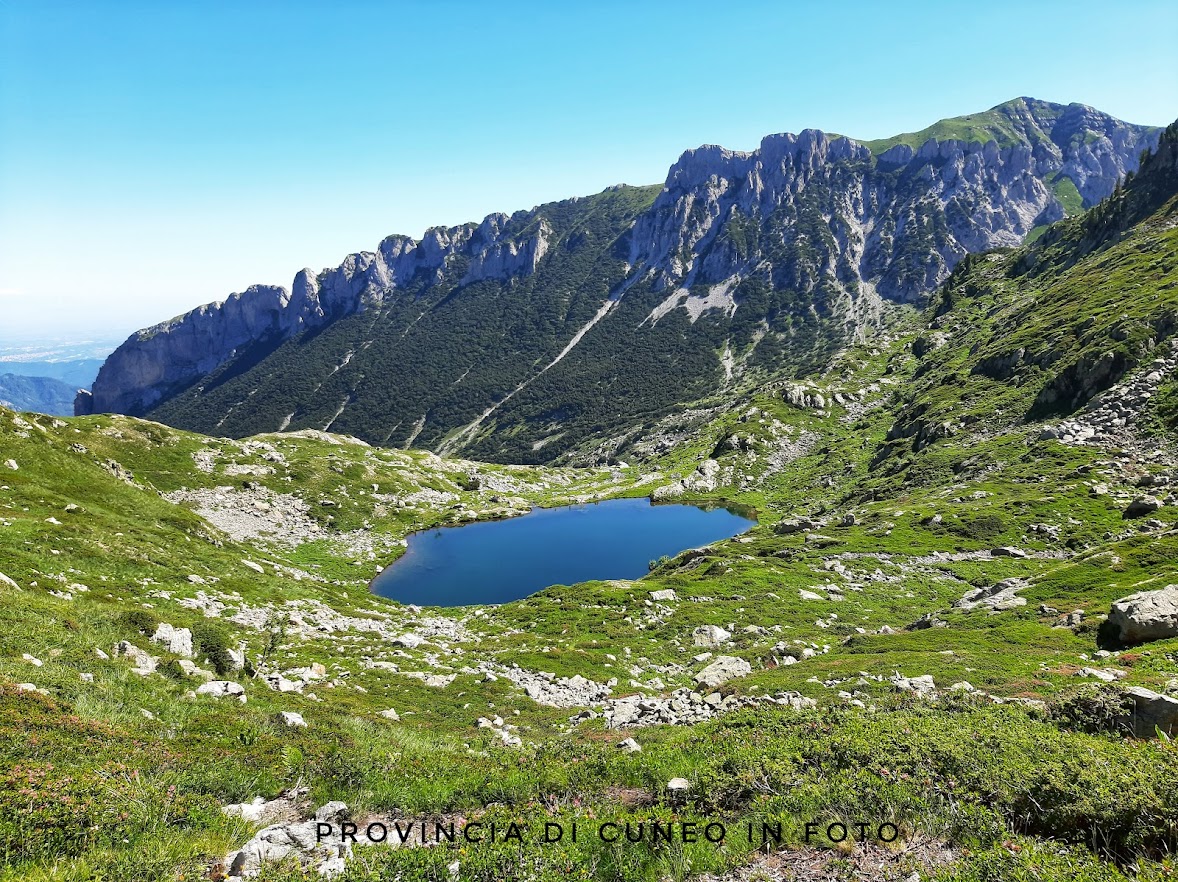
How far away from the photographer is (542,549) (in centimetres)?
10581

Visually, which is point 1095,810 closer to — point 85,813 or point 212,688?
point 85,813

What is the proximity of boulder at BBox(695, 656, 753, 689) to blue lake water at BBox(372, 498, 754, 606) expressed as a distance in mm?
49962

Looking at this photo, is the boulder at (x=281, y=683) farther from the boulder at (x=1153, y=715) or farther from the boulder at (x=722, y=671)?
the boulder at (x=1153, y=715)

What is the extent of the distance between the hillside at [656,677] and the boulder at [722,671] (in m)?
0.25

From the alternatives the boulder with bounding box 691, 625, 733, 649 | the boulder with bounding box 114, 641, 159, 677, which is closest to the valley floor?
the boulder with bounding box 691, 625, 733, 649

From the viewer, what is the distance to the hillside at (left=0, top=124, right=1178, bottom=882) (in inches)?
368

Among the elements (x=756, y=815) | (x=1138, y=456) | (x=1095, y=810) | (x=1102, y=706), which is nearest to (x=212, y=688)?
(x=756, y=815)

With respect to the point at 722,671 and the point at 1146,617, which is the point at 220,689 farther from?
the point at 1146,617

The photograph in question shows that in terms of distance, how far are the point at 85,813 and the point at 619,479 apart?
165 meters

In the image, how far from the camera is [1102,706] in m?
14.4

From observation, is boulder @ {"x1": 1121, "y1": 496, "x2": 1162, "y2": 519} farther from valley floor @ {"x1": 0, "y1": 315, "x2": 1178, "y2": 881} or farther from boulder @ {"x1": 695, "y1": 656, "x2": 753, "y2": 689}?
boulder @ {"x1": 695, "y1": 656, "x2": 753, "y2": 689}

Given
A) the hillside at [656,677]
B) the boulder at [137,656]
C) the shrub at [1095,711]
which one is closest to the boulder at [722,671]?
the hillside at [656,677]

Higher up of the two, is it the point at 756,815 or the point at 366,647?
the point at 756,815

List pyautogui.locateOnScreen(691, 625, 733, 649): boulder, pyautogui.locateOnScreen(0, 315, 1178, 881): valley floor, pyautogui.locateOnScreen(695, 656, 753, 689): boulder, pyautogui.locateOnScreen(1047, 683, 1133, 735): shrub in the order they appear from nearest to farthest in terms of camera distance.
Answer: pyautogui.locateOnScreen(0, 315, 1178, 881): valley floor < pyautogui.locateOnScreen(1047, 683, 1133, 735): shrub < pyautogui.locateOnScreen(695, 656, 753, 689): boulder < pyautogui.locateOnScreen(691, 625, 733, 649): boulder
